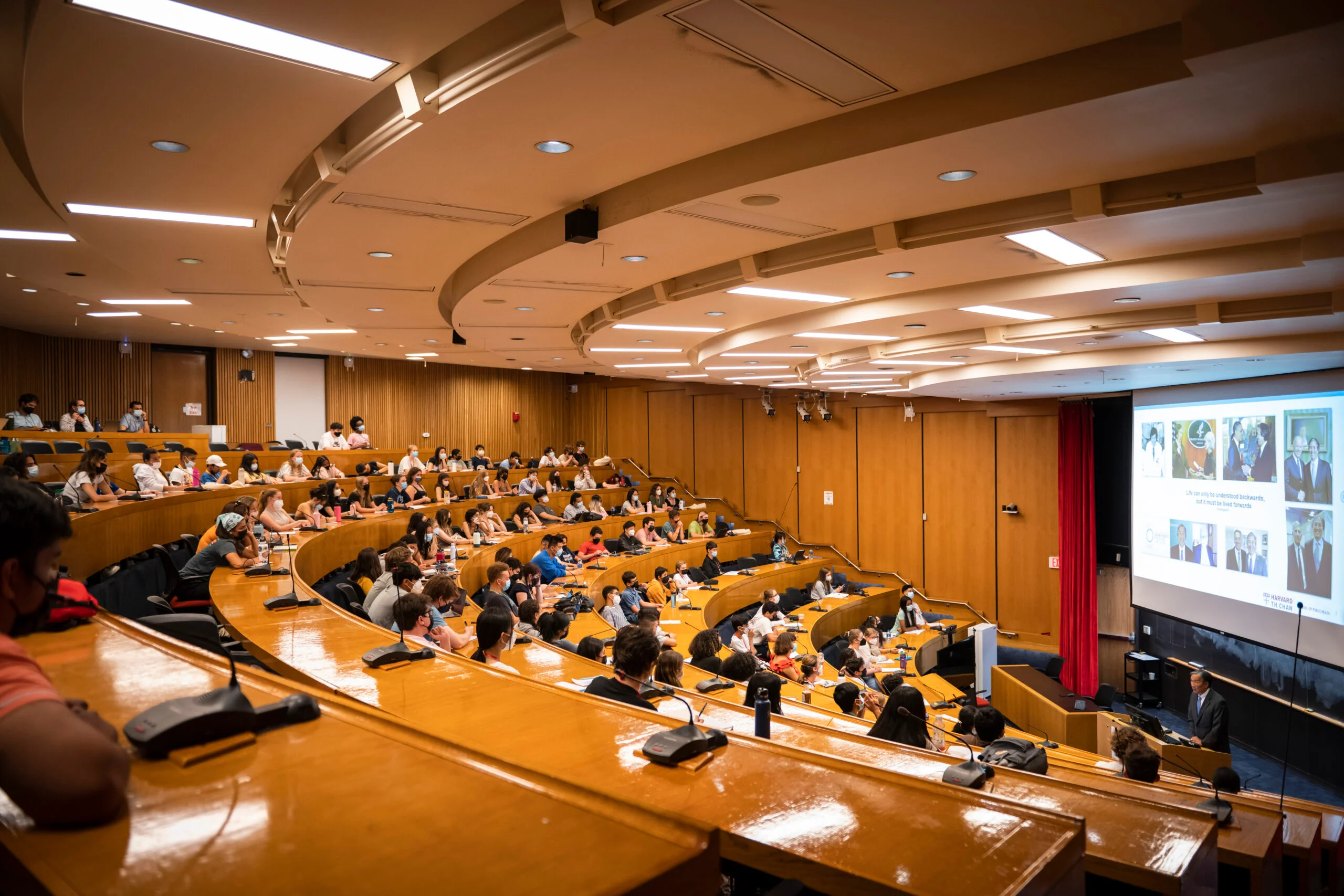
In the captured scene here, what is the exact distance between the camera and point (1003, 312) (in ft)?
18.5

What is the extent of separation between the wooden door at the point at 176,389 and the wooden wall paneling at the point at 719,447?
987 centimetres

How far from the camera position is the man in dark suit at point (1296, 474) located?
7.88 m

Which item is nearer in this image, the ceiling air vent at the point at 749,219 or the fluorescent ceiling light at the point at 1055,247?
the ceiling air vent at the point at 749,219

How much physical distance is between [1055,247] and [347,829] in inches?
160

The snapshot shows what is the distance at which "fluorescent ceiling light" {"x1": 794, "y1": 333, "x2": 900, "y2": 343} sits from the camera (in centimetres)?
662

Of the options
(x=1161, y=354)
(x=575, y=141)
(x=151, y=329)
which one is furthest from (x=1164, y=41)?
(x=151, y=329)

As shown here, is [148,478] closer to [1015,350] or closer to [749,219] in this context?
[749,219]

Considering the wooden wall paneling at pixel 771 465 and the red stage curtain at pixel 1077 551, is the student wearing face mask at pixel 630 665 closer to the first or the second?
the red stage curtain at pixel 1077 551

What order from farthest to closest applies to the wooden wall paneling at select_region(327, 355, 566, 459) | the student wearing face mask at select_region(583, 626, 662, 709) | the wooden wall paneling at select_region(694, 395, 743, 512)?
1. the wooden wall paneling at select_region(694, 395, 743, 512)
2. the wooden wall paneling at select_region(327, 355, 566, 459)
3. the student wearing face mask at select_region(583, 626, 662, 709)

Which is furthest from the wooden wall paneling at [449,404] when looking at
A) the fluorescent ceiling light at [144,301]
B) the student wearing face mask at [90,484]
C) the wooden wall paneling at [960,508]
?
the wooden wall paneling at [960,508]

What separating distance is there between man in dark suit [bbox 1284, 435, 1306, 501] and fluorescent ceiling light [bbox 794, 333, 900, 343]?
4.45 metres

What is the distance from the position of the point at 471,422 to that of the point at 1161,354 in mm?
13646

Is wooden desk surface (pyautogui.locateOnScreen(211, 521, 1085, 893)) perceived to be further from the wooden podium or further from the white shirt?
the wooden podium

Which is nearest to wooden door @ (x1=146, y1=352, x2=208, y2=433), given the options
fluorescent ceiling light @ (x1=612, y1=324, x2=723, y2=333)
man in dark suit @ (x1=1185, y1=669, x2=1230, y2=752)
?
fluorescent ceiling light @ (x1=612, y1=324, x2=723, y2=333)
